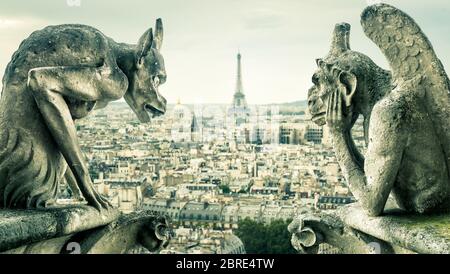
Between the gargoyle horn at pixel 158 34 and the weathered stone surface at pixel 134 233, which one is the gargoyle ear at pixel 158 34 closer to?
the gargoyle horn at pixel 158 34

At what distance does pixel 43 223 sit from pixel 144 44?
98cm

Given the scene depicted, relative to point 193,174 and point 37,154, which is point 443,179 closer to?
point 37,154

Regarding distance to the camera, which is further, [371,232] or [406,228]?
[371,232]

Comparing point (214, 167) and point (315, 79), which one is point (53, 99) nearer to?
point (315, 79)

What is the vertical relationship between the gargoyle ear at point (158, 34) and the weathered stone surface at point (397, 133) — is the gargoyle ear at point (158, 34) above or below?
above

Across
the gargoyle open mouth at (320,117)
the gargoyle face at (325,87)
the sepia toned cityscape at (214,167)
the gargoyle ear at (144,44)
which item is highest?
the gargoyle ear at (144,44)

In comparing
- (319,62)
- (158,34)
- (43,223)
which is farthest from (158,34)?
(43,223)

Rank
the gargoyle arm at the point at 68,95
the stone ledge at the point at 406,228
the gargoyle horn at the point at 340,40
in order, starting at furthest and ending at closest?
the gargoyle horn at the point at 340,40, the gargoyle arm at the point at 68,95, the stone ledge at the point at 406,228

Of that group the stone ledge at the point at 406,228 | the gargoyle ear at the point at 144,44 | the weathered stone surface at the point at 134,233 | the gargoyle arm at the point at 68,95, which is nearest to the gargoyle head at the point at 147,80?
the gargoyle ear at the point at 144,44

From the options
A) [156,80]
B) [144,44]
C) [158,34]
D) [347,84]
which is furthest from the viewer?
[158,34]

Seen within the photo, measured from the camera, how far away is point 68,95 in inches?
138

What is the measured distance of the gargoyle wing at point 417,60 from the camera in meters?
3.36

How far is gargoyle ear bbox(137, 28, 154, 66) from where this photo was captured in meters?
3.67

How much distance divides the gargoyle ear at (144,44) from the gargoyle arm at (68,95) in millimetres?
183
